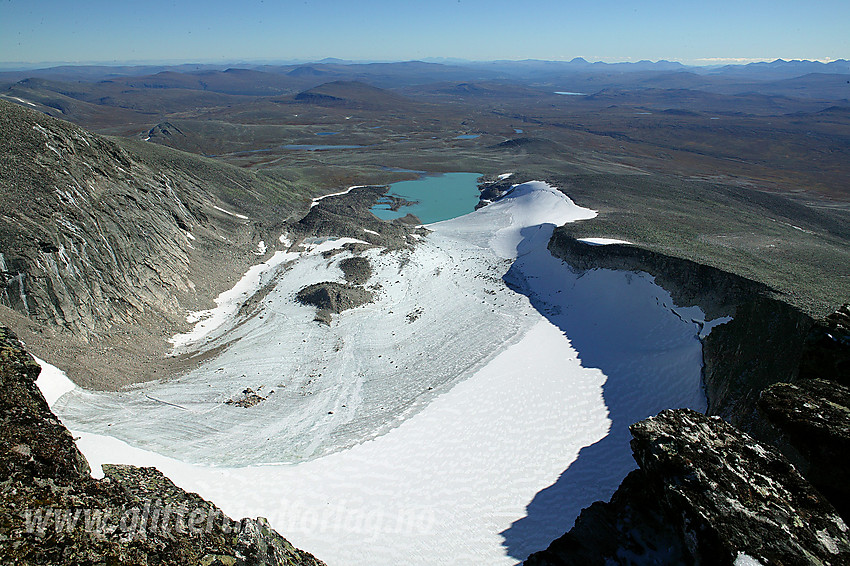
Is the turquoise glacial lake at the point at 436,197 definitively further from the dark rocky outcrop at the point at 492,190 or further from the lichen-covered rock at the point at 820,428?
the lichen-covered rock at the point at 820,428

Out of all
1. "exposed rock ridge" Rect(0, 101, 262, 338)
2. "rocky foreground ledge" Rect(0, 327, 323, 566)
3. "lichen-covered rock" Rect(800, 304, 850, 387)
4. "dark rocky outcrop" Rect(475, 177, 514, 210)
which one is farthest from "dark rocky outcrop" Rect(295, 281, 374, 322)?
"dark rocky outcrop" Rect(475, 177, 514, 210)

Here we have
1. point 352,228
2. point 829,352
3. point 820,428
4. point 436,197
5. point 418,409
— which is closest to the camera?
point 820,428

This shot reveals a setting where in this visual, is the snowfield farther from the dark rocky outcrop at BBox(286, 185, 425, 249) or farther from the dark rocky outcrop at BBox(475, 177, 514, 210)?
the dark rocky outcrop at BBox(475, 177, 514, 210)

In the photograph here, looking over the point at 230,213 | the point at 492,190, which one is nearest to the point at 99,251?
the point at 230,213

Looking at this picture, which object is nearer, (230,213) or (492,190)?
(230,213)

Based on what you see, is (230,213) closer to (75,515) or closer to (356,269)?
(356,269)

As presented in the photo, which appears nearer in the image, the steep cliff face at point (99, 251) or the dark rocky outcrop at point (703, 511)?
the dark rocky outcrop at point (703, 511)

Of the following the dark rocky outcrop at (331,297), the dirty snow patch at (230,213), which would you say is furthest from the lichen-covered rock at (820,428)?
the dirty snow patch at (230,213)
